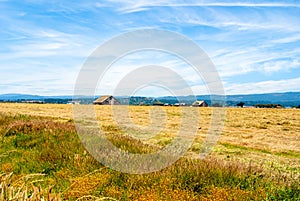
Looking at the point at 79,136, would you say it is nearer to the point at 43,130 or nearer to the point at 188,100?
the point at 43,130

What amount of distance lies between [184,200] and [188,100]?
4700 mm

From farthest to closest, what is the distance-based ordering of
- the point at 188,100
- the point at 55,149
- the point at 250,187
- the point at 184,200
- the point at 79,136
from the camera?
the point at 79,136 < the point at 188,100 < the point at 55,149 < the point at 250,187 < the point at 184,200

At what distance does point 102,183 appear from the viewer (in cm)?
536

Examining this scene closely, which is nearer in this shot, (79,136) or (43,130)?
(79,136)

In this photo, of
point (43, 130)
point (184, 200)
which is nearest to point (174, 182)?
point (184, 200)

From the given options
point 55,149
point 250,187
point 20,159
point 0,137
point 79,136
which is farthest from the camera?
point 0,137

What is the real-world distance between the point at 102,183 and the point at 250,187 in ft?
8.13

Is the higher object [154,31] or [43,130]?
[154,31]

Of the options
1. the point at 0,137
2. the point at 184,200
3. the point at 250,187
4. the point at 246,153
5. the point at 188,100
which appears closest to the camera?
the point at 184,200

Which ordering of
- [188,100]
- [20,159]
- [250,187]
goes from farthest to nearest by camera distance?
1. [188,100]
2. [20,159]
3. [250,187]

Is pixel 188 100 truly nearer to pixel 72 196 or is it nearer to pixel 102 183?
pixel 102 183

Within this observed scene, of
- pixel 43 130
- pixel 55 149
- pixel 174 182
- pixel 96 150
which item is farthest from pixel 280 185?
pixel 43 130

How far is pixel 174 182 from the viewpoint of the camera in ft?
17.3

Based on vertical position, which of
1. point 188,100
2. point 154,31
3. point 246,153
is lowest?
point 246,153
